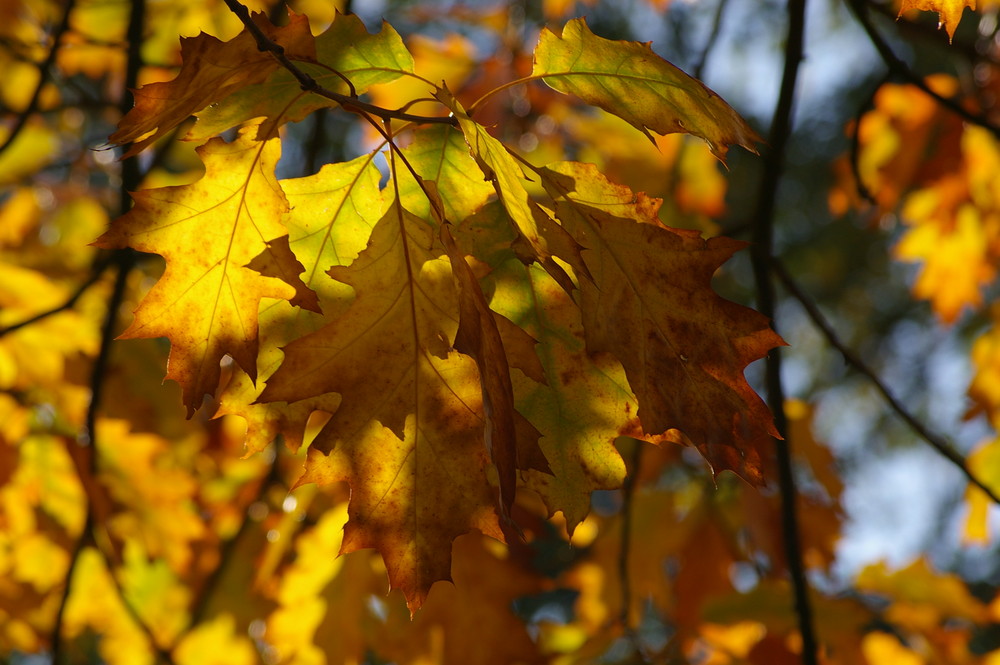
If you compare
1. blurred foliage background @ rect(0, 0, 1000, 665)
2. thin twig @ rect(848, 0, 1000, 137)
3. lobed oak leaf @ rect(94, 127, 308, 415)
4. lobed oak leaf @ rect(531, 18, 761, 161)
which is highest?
thin twig @ rect(848, 0, 1000, 137)

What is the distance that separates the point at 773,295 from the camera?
4.65 feet

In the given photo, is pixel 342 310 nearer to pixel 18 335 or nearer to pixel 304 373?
pixel 304 373

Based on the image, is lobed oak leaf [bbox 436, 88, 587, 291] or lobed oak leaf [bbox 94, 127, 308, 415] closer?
lobed oak leaf [bbox 436, 88, 587, 291]

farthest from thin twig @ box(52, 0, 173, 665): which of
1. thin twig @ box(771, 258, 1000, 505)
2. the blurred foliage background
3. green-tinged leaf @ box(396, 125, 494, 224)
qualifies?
thin twig @ box(771, 258, 1000, 505)

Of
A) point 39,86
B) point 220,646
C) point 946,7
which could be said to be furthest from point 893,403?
point 220,646

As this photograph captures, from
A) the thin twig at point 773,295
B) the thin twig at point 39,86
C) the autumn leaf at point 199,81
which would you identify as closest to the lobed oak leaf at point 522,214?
the autumn leaf at point 199,81

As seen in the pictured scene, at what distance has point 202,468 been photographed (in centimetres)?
246

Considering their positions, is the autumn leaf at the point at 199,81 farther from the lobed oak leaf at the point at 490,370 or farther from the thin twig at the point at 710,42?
the thin twig at the point at 710,42

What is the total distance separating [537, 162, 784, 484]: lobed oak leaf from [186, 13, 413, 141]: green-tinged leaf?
0.19 meters

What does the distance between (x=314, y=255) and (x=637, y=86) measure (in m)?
0.35

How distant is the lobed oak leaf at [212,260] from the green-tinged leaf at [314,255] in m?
0.03

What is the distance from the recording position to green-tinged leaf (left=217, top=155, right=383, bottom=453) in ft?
2.92

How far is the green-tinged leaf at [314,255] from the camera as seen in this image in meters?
0.89

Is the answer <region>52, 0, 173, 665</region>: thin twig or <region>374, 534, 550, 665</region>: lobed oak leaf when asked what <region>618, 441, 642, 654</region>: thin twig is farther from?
<region>52, 0, 173, 665</region>: thin twig
